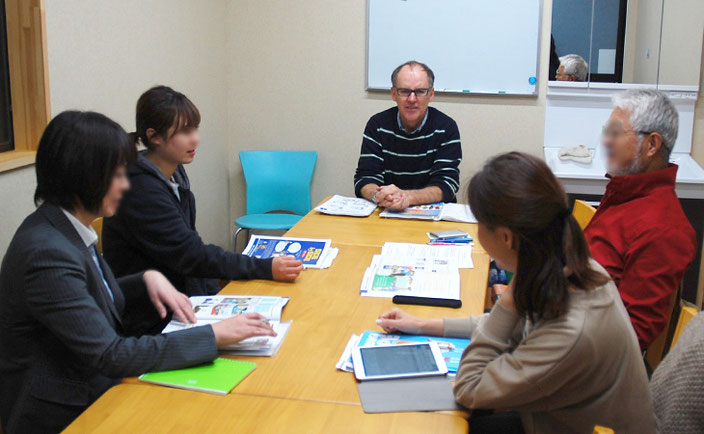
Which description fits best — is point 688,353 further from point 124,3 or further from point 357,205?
point 124,3

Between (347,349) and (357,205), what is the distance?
62.1 inches

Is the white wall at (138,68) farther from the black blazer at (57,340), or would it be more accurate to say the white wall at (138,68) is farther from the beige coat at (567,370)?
the beige coat at (567,370)

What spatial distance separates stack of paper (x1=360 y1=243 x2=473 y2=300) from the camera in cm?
206

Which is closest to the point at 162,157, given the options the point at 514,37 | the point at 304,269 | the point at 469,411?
the point at 304,269

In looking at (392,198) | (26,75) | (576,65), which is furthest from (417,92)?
(26,75)

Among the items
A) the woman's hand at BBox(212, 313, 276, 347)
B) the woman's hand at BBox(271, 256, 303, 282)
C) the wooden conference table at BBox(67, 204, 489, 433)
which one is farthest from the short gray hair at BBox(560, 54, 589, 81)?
the woman's hand at BBox(212, 313, 276, 347)

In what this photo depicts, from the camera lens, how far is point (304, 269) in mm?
2293

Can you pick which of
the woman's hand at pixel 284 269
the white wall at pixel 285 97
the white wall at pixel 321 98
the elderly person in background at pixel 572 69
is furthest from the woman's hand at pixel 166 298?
the elderly person in background at pixel 572 69

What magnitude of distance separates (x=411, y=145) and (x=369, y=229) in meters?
0.79

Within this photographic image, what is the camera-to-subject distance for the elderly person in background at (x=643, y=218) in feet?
6.24

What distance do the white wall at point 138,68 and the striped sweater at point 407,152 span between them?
1.19m

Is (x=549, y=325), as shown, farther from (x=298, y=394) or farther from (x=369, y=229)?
(x=369, y=229)

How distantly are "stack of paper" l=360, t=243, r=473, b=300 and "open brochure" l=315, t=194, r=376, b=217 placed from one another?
20.9 inches

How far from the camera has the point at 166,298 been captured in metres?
1.84
